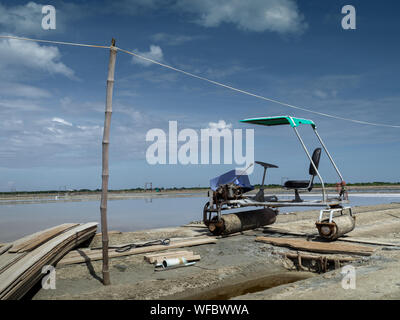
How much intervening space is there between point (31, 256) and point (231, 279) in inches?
166

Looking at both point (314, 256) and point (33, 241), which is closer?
point (33, 241)

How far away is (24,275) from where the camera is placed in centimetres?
601

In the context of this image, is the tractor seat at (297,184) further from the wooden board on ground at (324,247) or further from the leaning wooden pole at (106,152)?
the leaning wooden pole at (106,152)

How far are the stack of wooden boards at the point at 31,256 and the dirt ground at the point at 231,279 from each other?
1.40 ft

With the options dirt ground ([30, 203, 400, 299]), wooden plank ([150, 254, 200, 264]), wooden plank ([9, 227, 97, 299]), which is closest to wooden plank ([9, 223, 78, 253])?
wooden plank ([9, 227, 97, 299])

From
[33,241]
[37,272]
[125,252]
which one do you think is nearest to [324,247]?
[125,252]

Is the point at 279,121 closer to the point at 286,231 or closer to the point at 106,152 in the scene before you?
the point at 286,231

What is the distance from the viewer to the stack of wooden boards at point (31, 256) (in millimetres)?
5688

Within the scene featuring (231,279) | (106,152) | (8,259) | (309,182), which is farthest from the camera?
(309,182)

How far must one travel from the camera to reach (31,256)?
23.6ft

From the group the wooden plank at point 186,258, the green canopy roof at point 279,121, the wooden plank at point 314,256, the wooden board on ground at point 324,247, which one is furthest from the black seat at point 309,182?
the wooden plank at point 186,258
